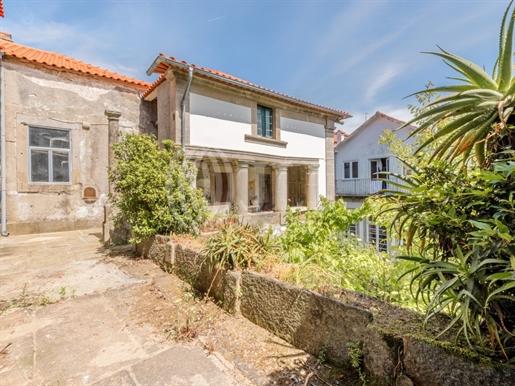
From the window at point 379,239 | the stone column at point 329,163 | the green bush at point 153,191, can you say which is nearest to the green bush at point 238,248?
the window at point 379,239

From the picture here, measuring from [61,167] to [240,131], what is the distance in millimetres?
6549

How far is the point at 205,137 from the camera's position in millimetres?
8797

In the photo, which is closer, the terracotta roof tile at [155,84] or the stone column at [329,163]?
the terracotta roof tile at [155,84]

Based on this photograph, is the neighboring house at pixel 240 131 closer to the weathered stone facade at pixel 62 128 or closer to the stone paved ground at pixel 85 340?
the weathered stone facade at pixel 62 128

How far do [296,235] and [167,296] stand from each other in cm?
221

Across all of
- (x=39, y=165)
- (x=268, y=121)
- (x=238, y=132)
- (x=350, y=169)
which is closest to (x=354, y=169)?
(x=350, y=169)

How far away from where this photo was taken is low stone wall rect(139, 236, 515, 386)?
1468mm

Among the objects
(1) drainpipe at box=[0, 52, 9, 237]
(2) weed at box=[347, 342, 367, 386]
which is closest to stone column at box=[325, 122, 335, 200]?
(2) weed at box=[347, 342, 367, 386]

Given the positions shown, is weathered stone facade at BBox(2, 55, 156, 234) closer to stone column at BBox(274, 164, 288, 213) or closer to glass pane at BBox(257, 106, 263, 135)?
glass pane at BBox(257, 106, 263, 135)

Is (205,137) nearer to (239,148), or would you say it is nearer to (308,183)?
(239,148)

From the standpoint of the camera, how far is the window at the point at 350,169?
1817cm

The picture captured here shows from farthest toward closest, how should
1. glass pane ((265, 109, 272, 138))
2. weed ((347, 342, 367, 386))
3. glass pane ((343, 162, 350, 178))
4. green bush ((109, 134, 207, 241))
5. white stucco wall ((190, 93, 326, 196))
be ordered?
glass pane ((343, 162, 350, 178)) < glass pane ((265, 109, 272, 138)) < white stucco wall ((190, 93, 326, 196)) < green bush ((109, 134, 207, 241)) < weed ((347, 342, 367, 386))

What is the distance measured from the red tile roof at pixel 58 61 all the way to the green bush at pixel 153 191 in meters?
5.71

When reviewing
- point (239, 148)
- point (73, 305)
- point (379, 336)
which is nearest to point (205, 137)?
point (239, 148)
